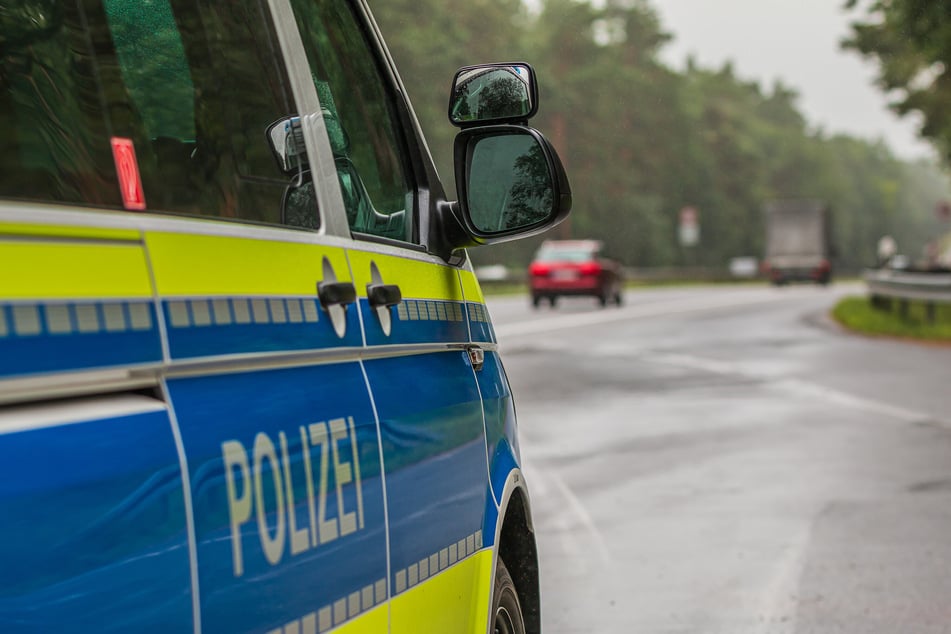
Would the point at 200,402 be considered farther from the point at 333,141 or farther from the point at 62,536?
the point at 333,141

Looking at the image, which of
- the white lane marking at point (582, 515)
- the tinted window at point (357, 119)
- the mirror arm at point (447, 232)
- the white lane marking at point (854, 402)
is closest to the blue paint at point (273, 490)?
the tinted window at point (357, 119)

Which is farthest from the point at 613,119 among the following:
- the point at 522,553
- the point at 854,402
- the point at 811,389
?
the point at 522,553

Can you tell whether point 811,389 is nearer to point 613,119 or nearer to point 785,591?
point 785,591

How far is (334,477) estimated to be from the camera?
8.20 ft

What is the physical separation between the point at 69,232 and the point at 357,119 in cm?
158

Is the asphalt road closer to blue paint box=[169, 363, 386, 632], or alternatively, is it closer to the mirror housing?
the mirror housing

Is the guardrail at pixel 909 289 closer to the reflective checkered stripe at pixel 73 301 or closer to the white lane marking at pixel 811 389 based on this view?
the white lane marking at pixel 811 389

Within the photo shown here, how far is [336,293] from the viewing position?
106 inches

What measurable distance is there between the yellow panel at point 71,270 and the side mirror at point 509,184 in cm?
158

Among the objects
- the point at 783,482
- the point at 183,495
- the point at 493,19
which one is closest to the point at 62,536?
the point at 183,495

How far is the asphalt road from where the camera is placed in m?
6.26

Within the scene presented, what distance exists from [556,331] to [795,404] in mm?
12851

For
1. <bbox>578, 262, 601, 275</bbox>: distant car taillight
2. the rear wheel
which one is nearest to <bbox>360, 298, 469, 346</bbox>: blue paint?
the rear wheel

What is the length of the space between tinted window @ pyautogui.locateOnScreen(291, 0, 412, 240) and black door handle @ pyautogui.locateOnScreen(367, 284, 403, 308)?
141 mm
